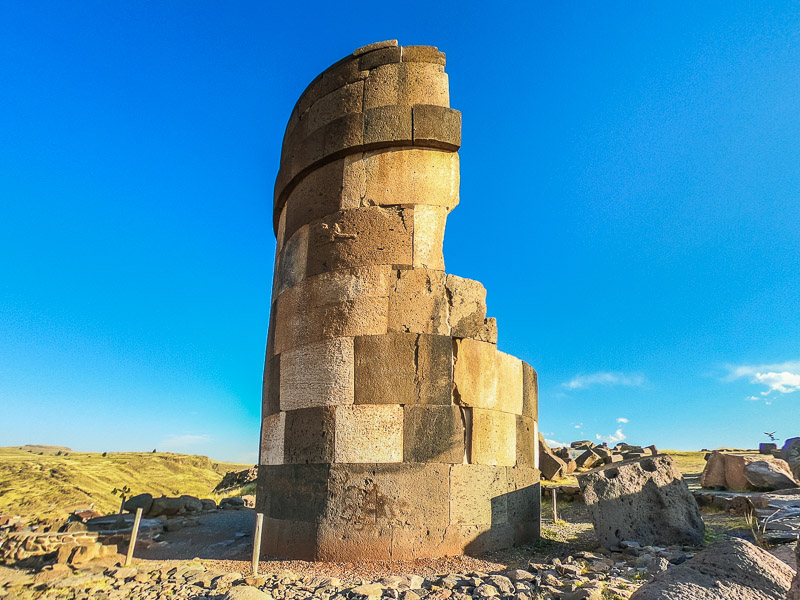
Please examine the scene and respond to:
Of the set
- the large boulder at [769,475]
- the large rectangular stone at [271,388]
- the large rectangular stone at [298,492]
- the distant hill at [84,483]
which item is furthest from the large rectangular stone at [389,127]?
the large boulder at [769,475]

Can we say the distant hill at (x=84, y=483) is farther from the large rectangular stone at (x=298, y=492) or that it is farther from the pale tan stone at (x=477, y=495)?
the pale tan stone at (x=477, y=495)

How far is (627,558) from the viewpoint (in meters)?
4.97

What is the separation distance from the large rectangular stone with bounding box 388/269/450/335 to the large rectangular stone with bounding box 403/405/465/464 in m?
0.87

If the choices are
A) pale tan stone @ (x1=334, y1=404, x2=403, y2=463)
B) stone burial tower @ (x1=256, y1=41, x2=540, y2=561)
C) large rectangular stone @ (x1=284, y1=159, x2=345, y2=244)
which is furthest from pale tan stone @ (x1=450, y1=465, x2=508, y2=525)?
large rectangular stone @ (x1=284, y1=159, x2=345, y2=244)

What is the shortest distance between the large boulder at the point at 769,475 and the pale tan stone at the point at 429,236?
847 centimetres

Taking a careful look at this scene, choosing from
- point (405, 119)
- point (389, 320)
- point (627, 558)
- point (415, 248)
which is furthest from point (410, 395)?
point (405, 119)

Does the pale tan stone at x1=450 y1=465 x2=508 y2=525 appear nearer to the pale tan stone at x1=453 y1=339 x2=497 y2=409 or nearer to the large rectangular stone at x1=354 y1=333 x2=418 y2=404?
the pale tan stone at x1=453 y1=339 x2=497 y2=409

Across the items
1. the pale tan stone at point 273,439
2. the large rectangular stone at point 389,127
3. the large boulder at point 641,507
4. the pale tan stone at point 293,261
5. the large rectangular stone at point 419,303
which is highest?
the large rectangular stone at point 389,127

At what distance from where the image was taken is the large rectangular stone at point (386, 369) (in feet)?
18.2

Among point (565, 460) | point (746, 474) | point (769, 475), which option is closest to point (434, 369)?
point (769, 475)

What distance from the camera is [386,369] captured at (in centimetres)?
560

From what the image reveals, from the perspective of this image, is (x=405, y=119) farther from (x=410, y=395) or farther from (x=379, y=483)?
(x=379, y=483)

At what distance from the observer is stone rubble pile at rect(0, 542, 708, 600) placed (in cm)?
398

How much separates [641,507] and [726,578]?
3.34 meters
